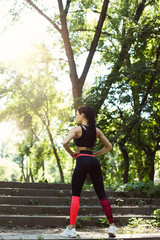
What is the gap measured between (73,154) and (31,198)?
11.3 feet

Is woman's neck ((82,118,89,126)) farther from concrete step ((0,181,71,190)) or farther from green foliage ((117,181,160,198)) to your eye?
green foliage ((117,181,160,198))

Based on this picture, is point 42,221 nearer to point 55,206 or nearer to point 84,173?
point 55,206

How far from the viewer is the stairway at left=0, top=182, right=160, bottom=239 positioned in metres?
6.32

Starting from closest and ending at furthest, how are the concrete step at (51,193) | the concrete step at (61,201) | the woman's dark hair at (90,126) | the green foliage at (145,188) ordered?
the woman's dark hair at (90,126), the concrete step at (61,201), the concrete step at (51,193), the green foliage at (145,188)

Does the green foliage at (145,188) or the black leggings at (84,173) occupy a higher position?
the black leggings at (84,173)

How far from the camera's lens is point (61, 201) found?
8078mm

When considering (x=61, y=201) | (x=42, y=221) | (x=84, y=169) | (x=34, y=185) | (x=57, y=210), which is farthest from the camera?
(x=34, y=185)

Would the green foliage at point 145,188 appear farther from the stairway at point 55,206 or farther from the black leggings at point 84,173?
the black leggings at point 84,173

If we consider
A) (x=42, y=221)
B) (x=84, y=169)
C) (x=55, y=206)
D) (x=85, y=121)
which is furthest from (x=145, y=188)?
(x=84, y=169)

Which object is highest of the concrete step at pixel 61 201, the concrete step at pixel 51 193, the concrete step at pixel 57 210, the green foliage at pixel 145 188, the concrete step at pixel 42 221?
the green foliage at pixel 145 188

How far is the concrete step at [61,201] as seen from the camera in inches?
304

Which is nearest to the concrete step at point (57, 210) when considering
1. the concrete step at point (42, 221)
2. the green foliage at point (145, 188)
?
the concrete step at point (42, 221)

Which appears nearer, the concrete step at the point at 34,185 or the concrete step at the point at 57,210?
the concrete step at the point at 57,210

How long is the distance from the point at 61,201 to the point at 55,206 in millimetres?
748
